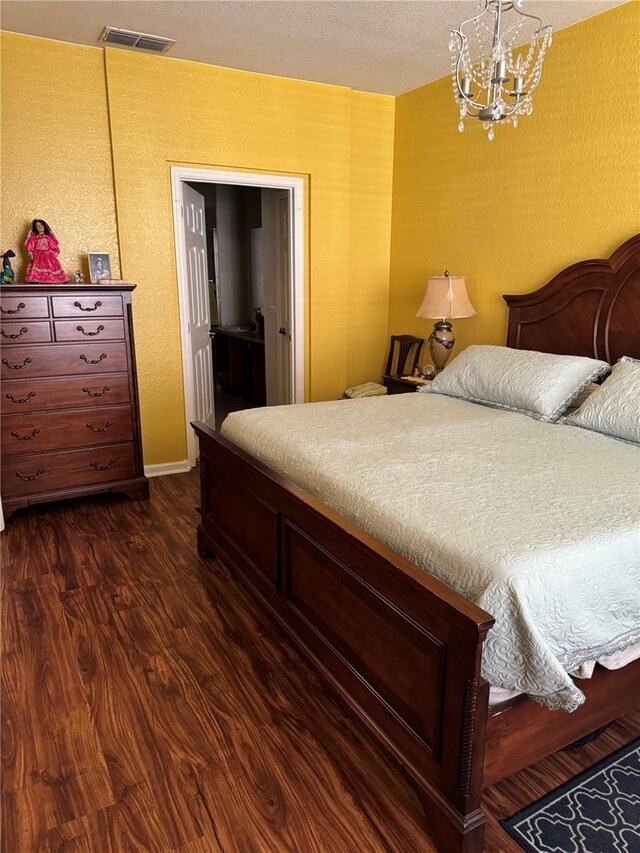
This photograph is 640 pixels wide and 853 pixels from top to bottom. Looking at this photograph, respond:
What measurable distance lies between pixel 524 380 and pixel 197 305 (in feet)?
8.37

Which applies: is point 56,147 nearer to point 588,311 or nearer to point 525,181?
point 525,181

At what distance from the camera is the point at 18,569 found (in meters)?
2.95

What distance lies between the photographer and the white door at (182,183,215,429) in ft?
14.1

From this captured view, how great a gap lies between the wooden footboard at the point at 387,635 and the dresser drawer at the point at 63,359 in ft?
5.08

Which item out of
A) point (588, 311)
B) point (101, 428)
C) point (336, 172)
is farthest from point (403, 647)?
point (336, 172)

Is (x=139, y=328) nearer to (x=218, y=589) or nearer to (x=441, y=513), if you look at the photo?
(x=218, y=589)

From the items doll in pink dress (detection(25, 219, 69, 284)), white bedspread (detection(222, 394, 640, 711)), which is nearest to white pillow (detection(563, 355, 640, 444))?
white bedspread (detection(222, 394, 640, 711))

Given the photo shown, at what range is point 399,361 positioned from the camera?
4.69 m

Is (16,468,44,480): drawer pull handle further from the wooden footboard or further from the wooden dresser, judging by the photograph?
the wooden footboard

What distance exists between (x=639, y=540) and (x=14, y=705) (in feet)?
6.66

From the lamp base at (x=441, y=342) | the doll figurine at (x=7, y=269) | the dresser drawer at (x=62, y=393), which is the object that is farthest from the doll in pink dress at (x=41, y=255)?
the lamp base at (x=441, y=342)

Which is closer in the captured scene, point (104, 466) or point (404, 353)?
point (104, 466)

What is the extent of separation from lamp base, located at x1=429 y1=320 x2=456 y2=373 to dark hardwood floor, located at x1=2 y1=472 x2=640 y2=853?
2142 millimetres

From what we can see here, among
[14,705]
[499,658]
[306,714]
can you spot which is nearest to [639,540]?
[499,658]
